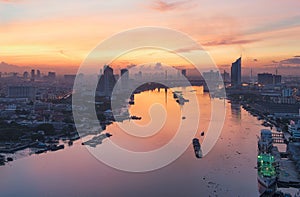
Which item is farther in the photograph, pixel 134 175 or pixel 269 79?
pixel 269 79

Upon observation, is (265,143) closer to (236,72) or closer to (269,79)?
(236,72)

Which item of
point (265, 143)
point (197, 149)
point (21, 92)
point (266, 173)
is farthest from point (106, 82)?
point (266, 173)

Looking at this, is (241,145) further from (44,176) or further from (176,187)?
(44,176)

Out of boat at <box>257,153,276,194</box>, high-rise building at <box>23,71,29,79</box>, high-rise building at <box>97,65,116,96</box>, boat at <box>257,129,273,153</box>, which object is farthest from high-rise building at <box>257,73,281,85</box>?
boat at <box>257,153,276,194</box>

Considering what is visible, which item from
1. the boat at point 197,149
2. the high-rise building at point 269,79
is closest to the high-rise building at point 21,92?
the boat at point 197,149

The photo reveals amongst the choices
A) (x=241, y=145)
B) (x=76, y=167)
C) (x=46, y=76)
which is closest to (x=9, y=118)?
(x=76, y=167)

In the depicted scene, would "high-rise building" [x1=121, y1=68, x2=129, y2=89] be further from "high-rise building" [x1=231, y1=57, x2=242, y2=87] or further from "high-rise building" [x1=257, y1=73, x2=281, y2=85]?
"high-rise building" [x1=257, y1=73, x2=281, y2=85]

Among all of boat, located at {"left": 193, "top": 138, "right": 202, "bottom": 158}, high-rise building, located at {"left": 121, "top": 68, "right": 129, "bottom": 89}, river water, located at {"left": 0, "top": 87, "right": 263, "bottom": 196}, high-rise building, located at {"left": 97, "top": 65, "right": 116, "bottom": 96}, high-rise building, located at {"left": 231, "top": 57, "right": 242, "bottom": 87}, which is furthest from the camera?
high-rise building, located at {"left": 231, "top": 57, "right": 242, "bottom": 87}

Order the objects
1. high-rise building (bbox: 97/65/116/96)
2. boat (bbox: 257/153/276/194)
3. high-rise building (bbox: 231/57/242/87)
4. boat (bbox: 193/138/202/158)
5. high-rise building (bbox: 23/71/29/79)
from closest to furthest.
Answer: boat (bbox: 257/153/276/194)
boat (bbox: 193/138/202/158)
high-rise building (bbox: 97/65/116/96)
high-rise building (bbox: 231/57/242/87)
high-rise building (bbox: 23/71/29/79)
